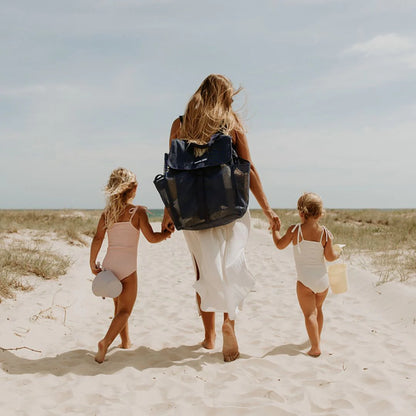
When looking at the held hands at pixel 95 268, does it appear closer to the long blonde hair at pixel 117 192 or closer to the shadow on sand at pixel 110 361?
the long blonde hair at pixel 117 192

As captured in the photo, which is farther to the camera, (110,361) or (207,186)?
(110,361)

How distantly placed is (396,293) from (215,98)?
171 inches

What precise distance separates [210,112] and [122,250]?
1.50m

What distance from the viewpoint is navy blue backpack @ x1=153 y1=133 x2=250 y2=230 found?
11.8 feet

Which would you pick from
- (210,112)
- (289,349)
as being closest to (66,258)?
(289,349)

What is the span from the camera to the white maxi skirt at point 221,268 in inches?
150

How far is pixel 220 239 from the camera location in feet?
12.8

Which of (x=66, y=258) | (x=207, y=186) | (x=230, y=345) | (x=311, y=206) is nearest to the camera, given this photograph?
(x=207, y=186)

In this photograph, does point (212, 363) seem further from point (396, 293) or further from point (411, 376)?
point (396, 293)

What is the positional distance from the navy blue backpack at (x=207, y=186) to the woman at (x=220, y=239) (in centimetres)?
18

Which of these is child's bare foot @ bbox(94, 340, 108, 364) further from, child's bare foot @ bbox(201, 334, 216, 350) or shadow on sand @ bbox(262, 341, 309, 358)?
shadow on sand @ bbox(262, 341, 309, 358)

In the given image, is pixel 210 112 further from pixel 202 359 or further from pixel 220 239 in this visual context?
pixel 202 359

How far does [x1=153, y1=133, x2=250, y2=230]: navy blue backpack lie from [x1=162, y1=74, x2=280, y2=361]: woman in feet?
0.58

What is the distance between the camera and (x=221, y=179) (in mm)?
3604
